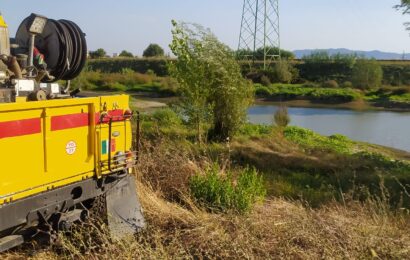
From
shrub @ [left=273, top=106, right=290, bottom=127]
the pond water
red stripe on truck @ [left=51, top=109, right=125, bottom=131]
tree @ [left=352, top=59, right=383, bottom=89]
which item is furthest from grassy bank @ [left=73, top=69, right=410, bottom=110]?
red stripe on truck @ [left=51, top=109, right=125, bottom=131]

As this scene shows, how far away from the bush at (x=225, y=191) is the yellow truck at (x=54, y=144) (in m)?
1.17

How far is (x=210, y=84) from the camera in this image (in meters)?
16.2

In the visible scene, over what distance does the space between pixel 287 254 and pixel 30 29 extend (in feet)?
11.8

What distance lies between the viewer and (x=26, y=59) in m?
5.54

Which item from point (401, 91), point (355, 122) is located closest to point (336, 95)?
point (401, 91)

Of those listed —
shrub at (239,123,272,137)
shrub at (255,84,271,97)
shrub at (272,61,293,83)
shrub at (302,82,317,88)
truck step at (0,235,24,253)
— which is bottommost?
shrub at (239,123,272,137)

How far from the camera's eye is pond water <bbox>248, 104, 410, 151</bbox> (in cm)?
2382

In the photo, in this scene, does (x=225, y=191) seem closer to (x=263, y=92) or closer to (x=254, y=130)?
(x=254, y=130)

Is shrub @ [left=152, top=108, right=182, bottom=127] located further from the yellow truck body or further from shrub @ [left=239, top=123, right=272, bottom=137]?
the yellow truck body

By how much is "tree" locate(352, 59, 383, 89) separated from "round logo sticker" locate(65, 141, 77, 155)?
43.3 metres

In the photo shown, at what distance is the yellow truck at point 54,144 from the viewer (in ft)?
15.3

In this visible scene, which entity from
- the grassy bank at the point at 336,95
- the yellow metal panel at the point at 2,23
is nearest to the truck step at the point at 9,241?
the yellow metal panel at the point at 2,23

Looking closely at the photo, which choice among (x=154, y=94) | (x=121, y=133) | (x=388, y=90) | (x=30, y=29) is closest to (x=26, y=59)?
(x=30, y=29)

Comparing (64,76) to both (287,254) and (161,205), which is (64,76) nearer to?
(161,205)
